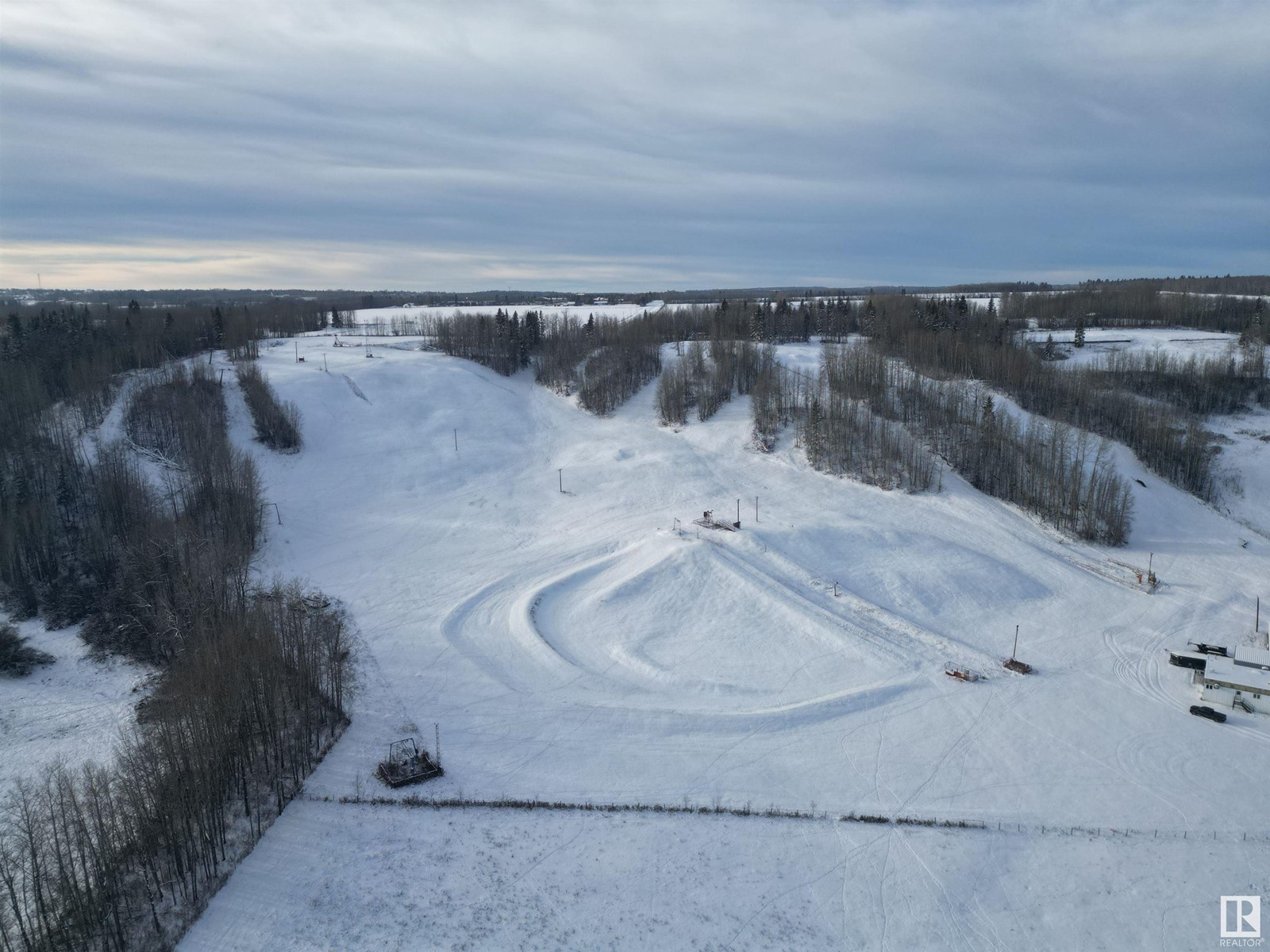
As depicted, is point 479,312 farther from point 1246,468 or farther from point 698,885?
point 698,885

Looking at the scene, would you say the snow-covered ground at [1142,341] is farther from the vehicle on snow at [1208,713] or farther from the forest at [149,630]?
the forest at [149,630]

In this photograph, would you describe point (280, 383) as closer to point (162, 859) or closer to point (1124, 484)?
point (162, 859)

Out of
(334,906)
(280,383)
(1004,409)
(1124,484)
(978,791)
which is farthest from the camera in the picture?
(280,383)

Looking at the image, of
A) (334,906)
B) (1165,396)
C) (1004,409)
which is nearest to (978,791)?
(334,906)

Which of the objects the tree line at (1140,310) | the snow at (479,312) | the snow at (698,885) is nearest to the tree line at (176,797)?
the snow at (698,885)

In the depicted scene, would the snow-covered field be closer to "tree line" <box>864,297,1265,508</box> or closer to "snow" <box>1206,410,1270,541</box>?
"snow" <box>1206,410,1270,541</box>

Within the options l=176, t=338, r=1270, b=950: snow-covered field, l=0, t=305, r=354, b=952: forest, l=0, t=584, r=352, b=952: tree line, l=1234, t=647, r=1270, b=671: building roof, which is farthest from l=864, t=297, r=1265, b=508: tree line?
l=0, t=305, r=354, b=952: forest

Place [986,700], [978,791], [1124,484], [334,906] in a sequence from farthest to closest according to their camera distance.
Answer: [1124,484], [986,700], [978,791], [334,906]
